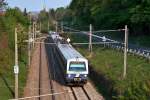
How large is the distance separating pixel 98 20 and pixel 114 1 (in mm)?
10834

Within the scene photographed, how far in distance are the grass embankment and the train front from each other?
1906mm

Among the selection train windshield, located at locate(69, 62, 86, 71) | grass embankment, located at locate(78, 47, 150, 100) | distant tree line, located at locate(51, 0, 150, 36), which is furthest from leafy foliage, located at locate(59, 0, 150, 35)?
train windshield, located at locate(69, 62, 86, 71)

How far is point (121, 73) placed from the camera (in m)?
47.2

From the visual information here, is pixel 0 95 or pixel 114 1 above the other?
pixel 114 1

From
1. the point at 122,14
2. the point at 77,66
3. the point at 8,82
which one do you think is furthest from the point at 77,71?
the point at 122,14

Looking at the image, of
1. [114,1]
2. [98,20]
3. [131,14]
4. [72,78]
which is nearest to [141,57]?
[72,78]

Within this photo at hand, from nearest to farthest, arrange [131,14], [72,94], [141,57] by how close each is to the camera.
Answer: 1. [72,94]
2. [141,57]
3. [131,14]

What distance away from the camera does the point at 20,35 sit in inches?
2618

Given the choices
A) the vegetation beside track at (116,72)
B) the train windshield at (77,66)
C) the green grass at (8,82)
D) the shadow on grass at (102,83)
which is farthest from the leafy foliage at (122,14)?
the train windshield at (77,66)

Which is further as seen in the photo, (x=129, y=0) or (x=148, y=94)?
(x=129, y=0)

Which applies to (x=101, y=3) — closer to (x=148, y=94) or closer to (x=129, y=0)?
(x=129, y=0)

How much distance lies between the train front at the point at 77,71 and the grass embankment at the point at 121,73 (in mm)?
1906

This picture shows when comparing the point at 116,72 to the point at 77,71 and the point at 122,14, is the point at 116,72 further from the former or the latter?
the point at 122,14

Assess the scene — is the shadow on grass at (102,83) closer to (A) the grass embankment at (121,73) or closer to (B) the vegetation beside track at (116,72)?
(B) the vegetation beside track at (116,72)
